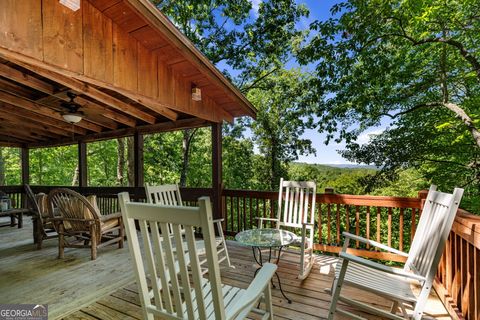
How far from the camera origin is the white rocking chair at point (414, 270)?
1623 mm

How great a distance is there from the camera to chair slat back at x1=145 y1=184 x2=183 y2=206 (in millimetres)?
2830

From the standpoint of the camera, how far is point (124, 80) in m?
2.76

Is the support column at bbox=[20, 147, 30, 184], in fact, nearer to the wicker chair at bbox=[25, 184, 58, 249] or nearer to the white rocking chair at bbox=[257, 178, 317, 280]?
the wicker chair at bbox=[25, 184, 58, 249]

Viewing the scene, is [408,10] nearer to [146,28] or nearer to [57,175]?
[146,28]

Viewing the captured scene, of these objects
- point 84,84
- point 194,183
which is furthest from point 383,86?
point 194,183

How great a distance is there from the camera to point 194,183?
12203 mm

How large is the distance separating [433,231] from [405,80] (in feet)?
20.4

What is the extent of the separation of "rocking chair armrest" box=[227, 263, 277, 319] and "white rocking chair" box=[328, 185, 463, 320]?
64 centimetres

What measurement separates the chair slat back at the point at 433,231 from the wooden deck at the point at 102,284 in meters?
0.65

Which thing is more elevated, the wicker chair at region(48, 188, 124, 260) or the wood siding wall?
the wood siding wall

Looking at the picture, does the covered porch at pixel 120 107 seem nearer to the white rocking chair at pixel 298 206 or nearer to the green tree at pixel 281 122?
the white rocking chair at pixel 298 206

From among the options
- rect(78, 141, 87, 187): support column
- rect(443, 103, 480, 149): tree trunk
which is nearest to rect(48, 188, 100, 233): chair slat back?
rect(78, 141, 87, 187): support column

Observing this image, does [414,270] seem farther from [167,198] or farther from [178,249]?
[167,198]

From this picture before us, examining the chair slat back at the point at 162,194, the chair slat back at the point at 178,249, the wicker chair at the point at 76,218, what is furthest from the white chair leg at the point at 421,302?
→ the wicker chair at the point at 76,218
